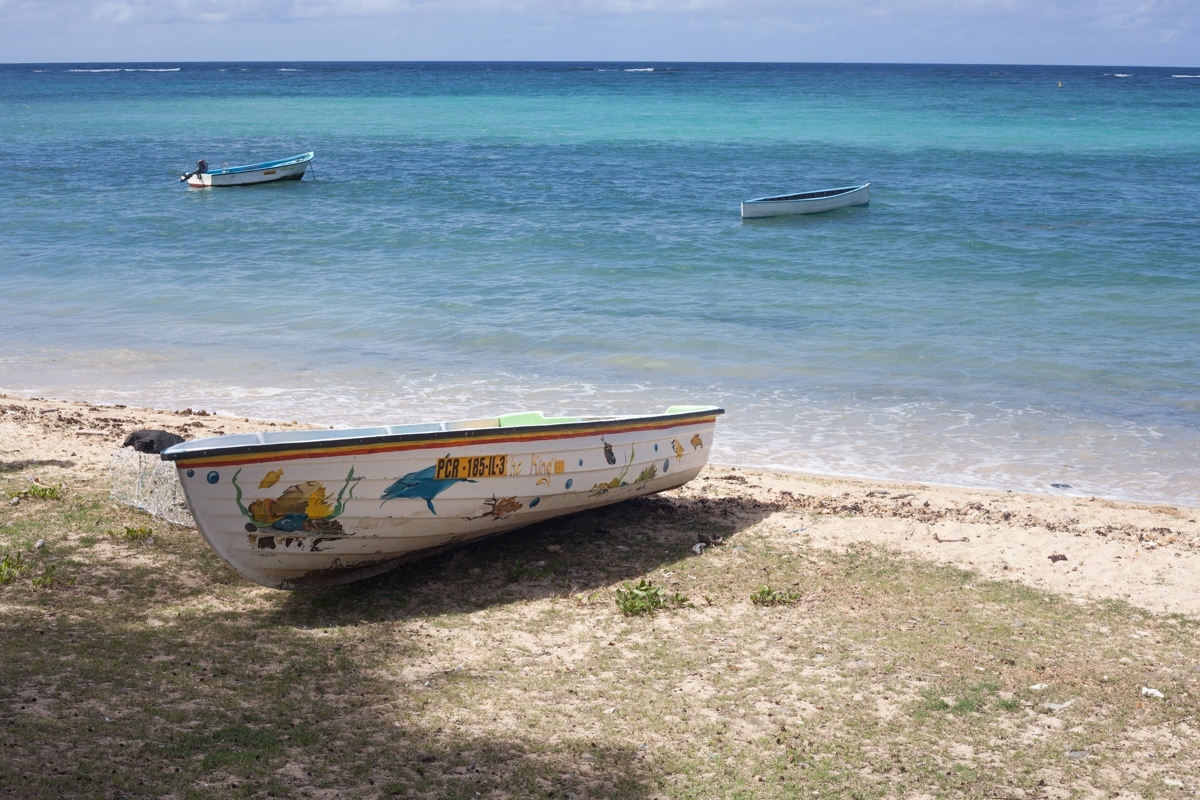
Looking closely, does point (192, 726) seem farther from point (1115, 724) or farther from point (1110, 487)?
point (1110, 487)

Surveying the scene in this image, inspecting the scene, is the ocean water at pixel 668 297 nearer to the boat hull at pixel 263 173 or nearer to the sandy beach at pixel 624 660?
the boat hull at pixel 263 173

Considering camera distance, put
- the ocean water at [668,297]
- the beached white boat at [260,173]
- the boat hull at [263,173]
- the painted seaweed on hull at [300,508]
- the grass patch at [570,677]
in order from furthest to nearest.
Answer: the boat hull at [263,173] < the beached white boat at [260,173] < the ocean water at [668,297] < the painted seaweed on hull at [300,508] < the grass patch at [570,677]

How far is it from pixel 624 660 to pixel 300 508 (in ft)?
7.85

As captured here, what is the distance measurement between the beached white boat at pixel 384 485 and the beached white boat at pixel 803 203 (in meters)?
21.9

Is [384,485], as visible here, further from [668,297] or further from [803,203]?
[803,203]

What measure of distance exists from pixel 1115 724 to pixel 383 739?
414 cm

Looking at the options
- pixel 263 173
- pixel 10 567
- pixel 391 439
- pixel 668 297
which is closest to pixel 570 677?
pixel 391 439

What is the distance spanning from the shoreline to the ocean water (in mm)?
1081

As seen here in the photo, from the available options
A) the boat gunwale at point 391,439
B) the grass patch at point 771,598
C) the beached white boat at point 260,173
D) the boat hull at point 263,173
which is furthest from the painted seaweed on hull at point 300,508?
the boat hull at point 263,173

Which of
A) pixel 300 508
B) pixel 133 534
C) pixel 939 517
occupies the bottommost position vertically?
pixel 939 517

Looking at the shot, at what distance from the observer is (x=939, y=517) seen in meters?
9.88

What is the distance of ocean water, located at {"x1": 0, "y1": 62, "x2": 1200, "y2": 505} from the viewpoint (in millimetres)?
14039

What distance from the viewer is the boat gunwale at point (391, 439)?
6605mm

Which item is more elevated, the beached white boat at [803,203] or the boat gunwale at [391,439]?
the beached white boat at [803,203]
